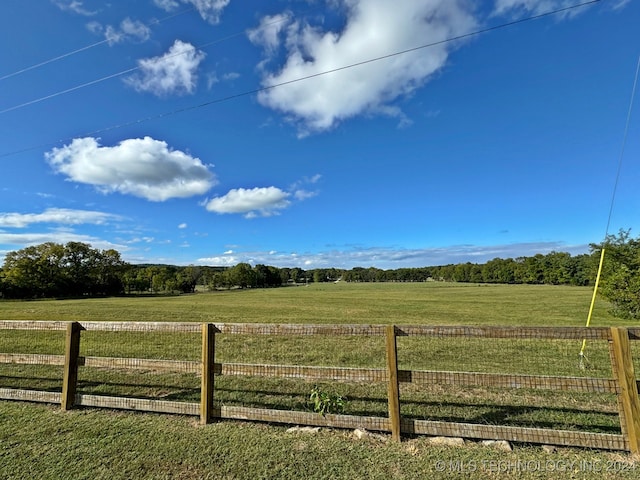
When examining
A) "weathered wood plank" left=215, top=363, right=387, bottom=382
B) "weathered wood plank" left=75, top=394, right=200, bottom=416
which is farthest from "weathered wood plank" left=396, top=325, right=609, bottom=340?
"weathered wood plank" left=75, top=394, right=200, bottom=416

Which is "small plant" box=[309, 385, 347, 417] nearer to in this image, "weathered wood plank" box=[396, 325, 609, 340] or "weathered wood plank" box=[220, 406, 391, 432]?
"weathered wood plank" box=[220, 406, 391, 432]

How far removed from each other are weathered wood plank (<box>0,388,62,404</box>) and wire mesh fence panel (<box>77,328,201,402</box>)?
2.15ft

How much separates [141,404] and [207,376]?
111 cm

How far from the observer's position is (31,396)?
199 inches

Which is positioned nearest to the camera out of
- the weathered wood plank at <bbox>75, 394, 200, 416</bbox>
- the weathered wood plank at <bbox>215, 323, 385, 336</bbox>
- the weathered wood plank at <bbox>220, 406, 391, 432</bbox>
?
the weathered wood plank at <bbox>220, 406, 391, 432</bbox>

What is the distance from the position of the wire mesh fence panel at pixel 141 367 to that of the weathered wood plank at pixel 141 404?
41 cm

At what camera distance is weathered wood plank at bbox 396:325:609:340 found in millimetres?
3607

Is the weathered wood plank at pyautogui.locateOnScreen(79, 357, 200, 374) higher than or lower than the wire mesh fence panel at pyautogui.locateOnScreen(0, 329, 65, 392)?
higher

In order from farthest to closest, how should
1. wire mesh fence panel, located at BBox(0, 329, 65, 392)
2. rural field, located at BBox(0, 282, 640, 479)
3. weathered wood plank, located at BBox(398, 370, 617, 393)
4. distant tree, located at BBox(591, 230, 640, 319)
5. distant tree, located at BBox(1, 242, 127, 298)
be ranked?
distant tree, located at BBox(1, 242, 127, 298) → distant tree, located at BBox(591, 230, 640, 319) → wire mesh fence panel, located at BBox(0, 329, 65, 392) → weathered wood plank, located at BBox(398, 370, 617, 393) → rural field, located at BBox(0, 282, 640, 479)

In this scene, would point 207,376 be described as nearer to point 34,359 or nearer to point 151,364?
point 151,364

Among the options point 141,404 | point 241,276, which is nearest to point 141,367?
point 141,404

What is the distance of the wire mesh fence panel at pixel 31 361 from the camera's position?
5164mm

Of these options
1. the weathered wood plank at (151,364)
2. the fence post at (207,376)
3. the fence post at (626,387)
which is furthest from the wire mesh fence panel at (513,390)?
the weathered wood plank at (151,364)

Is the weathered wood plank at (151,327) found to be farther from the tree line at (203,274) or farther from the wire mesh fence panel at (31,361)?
the tree line at (203,274)
